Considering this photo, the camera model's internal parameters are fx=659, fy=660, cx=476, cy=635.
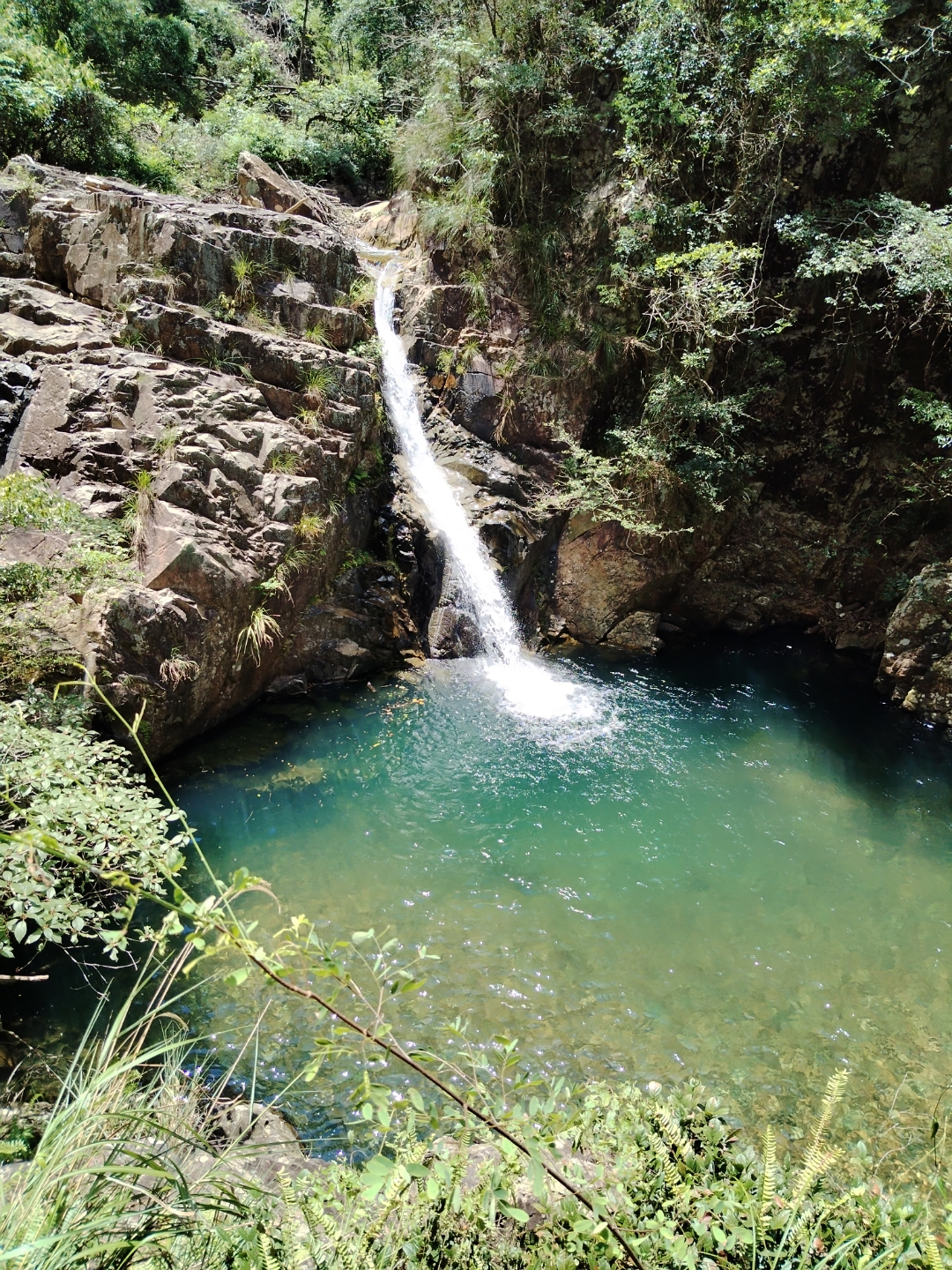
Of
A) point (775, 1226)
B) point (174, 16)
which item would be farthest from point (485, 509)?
point (174, 16)

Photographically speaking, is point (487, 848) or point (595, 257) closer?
point (487, 848)

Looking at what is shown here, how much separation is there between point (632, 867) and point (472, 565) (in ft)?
15.4

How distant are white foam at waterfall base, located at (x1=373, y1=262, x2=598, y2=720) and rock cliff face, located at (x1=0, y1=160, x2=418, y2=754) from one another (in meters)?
0.85

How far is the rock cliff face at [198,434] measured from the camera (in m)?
5.96

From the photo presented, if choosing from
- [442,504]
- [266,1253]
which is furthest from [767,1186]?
[442,504]

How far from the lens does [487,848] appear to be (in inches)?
221

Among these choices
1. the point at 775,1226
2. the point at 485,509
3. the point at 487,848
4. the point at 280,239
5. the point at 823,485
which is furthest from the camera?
the point at 823,485

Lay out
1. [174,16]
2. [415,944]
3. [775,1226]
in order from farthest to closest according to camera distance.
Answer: [174,16] → [415,944] → [775,1226]

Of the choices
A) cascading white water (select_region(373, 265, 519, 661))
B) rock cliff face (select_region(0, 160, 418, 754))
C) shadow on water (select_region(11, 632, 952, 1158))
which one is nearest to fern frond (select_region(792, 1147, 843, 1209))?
shadow on water (select_region(11, 632, 952, 1158))

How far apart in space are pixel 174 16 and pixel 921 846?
18447 millimetres

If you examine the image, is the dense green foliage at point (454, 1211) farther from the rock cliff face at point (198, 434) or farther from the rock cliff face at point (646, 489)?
the rock cliff face at point (646, 489)

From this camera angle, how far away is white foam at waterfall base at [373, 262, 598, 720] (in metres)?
8.14

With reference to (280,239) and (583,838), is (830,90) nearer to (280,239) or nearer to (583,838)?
(280,239)

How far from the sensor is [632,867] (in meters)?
5.59
